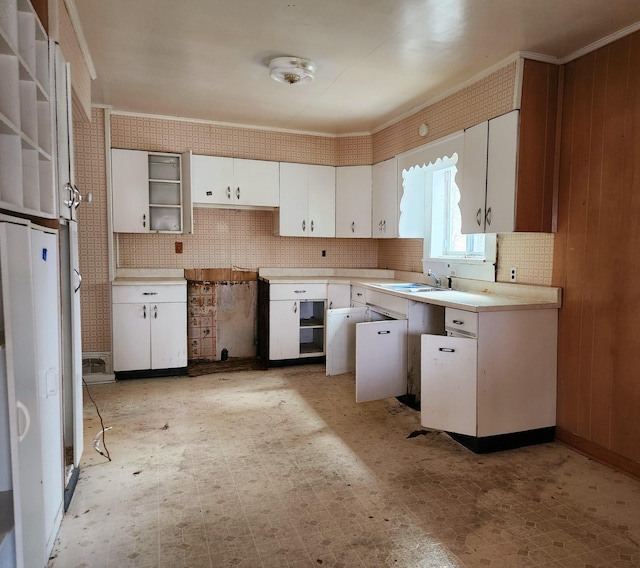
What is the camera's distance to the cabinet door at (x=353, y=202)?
187 inches

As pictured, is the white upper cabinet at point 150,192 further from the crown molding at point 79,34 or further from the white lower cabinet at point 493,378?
the white lower cabinet at point 493,378

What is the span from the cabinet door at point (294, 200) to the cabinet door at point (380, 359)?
67.5 inches

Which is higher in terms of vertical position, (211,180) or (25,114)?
(211,180)

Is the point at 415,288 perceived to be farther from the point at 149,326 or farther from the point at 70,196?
the point at 70,196

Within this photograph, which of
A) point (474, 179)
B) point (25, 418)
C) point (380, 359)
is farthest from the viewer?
point (380, 359)

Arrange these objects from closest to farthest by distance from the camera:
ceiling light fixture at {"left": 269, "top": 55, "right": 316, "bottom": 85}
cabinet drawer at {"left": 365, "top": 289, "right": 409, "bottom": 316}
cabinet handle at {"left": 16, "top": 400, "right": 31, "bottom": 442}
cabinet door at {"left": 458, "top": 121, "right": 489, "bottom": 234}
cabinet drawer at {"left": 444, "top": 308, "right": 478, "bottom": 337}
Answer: cabinet handle at {"left": 16, "top": 400, "right": 31, "bottom": 442} → cabinet drawer at {"left": 444, "top": 308, "right": 478, "bottom": 337} → ceiling light fixture at {"left": 269, "top": 55, "right": 316, "bottom": 85} → cabinet door at {"left": 458, "top": 121, "right": 489, "bottom": 234} → cabinet drawer at {"left": 365, "top": 289, "right": 409, "bottom": 316}

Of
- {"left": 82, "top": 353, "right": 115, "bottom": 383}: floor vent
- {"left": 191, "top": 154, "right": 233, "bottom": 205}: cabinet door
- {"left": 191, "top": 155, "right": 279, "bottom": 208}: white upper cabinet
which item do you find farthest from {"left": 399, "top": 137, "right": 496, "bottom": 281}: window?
{"left": 82, "top": 353, "right": 115, "bottom": 383}: floor vent

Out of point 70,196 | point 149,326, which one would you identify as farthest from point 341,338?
point 70,196

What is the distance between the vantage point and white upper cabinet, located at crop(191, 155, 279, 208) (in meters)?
4.33

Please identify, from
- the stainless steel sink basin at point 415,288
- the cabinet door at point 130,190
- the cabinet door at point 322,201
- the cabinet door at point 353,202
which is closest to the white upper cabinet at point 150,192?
the cabinet door at point 130,190

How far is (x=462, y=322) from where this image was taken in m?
2.76

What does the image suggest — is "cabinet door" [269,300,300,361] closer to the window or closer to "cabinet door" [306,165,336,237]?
"cabinet door" [306,165,336,237]

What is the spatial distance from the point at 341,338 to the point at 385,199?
1485mm

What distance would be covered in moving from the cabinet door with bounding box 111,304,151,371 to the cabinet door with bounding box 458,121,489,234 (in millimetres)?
2805
